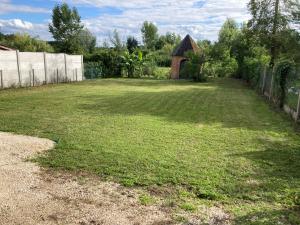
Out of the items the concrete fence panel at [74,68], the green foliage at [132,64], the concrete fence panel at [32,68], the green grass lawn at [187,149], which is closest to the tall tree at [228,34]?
the green foliage at [132,64]

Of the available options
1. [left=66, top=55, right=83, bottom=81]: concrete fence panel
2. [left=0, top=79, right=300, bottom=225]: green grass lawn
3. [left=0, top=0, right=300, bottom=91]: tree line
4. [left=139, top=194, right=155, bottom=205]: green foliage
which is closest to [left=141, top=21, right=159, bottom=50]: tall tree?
[left=0, top=0, right=300, bottom=91]: tree line

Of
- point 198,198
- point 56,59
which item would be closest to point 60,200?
point 198,198

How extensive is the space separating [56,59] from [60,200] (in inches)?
866

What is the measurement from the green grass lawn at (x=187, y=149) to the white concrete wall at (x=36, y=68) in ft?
24.9

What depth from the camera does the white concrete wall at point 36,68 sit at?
20.0 m

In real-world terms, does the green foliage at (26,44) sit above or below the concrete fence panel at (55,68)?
above

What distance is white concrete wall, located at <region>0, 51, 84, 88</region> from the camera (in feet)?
65.5

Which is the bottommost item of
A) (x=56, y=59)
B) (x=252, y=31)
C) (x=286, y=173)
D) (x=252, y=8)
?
(x=286, y=173)

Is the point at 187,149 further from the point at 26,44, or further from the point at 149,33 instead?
the point at 149,33

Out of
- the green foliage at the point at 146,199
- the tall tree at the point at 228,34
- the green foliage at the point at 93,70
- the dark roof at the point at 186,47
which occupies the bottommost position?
the green foliage at the point at 146,199

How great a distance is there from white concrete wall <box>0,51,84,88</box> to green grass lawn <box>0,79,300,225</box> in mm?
7577

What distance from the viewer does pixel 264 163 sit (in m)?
6.62

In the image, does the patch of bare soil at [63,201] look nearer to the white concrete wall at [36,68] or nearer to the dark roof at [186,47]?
the white concrete wall at [36,68]

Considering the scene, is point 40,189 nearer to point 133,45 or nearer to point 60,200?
point 60,200
